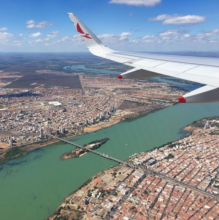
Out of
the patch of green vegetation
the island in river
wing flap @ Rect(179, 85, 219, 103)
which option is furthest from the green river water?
wing flap @ Rect(179, 85, 219, 103)

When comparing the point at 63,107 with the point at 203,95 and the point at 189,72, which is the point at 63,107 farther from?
the point at 203,95

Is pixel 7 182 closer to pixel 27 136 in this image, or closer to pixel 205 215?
pixel 27 136

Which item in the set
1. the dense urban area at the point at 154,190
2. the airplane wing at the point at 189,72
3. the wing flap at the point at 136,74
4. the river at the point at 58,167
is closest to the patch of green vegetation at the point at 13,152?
the river at the point at 58,167

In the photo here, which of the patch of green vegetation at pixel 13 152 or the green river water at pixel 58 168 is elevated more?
the patch of green vegetation at pixel 13 152

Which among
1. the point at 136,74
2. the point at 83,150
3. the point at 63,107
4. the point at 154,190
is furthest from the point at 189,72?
the point at 63,107

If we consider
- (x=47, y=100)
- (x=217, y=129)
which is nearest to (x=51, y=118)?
(x=47, y=100)

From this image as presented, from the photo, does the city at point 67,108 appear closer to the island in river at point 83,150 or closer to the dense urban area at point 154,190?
the island in river at point 83,150

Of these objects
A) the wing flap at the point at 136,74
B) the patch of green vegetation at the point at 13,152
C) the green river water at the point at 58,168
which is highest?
the wing flap at the point at 136,74
